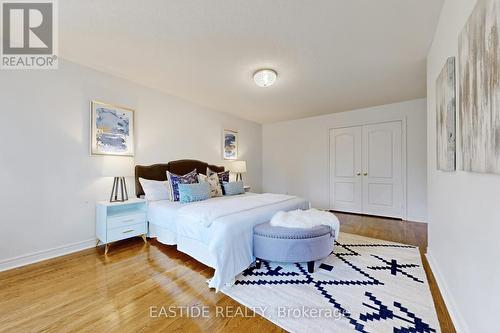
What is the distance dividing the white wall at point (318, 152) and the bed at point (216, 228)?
7.91 feet

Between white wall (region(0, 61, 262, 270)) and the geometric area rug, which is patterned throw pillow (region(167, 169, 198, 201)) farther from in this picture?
the geometric area rug

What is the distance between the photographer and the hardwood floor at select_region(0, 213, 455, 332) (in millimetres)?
1500

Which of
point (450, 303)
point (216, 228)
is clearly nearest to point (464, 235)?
point (450, 303)

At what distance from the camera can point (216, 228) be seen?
2113 mm

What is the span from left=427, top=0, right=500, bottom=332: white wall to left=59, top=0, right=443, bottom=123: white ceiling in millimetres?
464

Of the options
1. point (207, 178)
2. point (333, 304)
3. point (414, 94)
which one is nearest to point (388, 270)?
point (333, 304)

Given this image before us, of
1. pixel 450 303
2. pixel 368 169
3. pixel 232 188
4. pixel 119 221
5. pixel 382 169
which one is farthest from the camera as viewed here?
pixel 368 169

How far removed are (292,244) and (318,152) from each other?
12.5ft

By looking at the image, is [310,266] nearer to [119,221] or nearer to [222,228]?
[222,228]

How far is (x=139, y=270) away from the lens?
2295 mm

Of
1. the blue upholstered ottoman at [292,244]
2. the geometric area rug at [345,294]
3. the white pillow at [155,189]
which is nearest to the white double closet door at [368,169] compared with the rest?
the geometric area rug at [345,294]

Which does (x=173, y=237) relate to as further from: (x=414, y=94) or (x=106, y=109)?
(x=414, y=94)

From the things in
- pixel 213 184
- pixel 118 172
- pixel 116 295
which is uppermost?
pixel 118 172

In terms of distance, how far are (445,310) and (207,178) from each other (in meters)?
3.32
